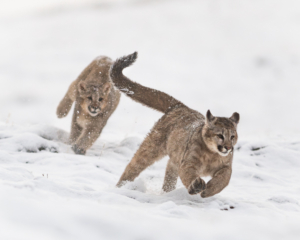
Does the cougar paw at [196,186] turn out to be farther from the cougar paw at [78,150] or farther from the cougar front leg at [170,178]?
the cougar paw at [78,150]

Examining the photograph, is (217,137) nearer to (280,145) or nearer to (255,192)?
(255,192)

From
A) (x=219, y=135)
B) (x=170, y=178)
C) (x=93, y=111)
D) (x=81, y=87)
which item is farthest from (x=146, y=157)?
(x=81, y=87)

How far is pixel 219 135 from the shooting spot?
4.19 meters

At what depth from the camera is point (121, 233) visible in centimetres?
234

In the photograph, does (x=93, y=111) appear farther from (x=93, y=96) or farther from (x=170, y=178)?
(x=170, y=178)

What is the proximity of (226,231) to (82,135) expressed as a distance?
5.35m

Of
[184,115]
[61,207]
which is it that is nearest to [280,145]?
[184,115]

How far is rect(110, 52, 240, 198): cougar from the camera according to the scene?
161 inches

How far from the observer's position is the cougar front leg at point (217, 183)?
12.8 feet

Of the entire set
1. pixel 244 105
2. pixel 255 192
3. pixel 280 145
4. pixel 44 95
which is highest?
pixel 244 105

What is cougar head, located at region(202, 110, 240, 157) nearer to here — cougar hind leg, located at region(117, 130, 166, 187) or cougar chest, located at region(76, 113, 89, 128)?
cougar hind leg, located at region(117, 130, 166, 187)

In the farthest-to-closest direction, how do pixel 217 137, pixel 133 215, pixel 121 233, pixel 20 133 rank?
1. pixel 20 133
2. pixel 217 137
3. pixel 133 215
4. pixel 121 233

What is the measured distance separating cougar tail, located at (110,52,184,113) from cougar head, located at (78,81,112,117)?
239 cm

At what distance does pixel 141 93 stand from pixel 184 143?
1.08 metres
